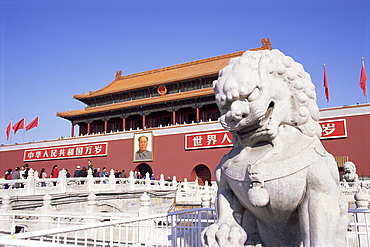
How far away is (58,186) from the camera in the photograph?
997 cm

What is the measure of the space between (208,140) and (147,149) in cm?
397

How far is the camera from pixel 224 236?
1.82 m

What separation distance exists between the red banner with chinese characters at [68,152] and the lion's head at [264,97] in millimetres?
18392

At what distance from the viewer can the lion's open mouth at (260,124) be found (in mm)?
1892

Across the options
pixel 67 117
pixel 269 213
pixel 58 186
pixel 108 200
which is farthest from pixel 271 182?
pixel 67 117

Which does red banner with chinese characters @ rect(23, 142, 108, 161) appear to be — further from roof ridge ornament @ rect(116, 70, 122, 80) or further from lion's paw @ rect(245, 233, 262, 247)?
lion's paw @ rect(245, 233, 262, 247)

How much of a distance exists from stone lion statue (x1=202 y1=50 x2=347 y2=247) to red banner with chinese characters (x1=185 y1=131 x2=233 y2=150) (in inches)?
530

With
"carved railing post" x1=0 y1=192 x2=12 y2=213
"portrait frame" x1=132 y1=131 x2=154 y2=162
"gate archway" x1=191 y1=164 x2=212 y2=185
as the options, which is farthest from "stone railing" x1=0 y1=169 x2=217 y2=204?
"portrait frame" x1=132 y1=131 x2=154 y2=162

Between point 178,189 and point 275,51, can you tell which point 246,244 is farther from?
point 178,189

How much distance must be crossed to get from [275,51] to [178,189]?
1132 centimetres

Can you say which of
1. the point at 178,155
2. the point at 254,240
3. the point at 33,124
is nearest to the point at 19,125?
the point at 33,124

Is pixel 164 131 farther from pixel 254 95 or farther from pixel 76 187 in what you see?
pixel 254 95

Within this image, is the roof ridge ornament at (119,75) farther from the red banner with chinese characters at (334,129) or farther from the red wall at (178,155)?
the red banner with chinese characters at (334,129)

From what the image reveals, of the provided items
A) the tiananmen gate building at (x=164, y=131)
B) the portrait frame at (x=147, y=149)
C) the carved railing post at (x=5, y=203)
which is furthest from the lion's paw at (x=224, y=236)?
the portrait frame at (x=147, y=149)
